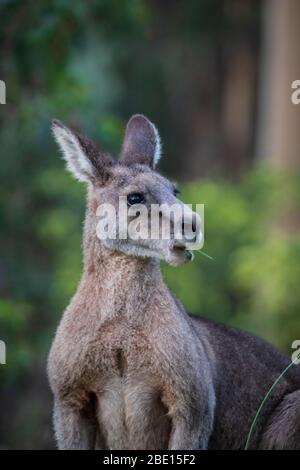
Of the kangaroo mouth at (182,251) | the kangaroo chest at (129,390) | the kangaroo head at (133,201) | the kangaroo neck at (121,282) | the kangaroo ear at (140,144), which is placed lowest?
the kangaroo chest at (129,390)

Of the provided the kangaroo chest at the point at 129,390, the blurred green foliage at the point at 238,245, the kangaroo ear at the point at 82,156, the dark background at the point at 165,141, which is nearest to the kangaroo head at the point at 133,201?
the kangaroo ear at the point at 82,156

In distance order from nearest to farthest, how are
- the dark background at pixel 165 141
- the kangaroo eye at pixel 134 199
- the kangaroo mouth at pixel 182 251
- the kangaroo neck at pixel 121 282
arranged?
the kangaroo mouth at pixel 182 251 → the kangaroo neck at pixel 121 282 → the kangaroo eye at pixel 134 199 → the dark background at pixel 165 141

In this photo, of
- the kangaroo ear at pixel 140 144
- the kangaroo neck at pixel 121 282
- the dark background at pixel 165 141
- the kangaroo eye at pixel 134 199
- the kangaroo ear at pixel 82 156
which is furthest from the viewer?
the dark background at pixel 165 141

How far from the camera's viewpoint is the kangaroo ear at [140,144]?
8.16 metres

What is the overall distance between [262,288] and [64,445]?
10710 mm

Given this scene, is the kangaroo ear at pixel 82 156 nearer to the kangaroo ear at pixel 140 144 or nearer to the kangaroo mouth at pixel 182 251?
the kangaroo ear at pixel 140 144

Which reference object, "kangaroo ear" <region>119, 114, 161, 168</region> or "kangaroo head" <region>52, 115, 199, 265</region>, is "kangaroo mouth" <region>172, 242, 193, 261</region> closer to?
"kangaroo head" <region>52, 115, 199, 265</region>

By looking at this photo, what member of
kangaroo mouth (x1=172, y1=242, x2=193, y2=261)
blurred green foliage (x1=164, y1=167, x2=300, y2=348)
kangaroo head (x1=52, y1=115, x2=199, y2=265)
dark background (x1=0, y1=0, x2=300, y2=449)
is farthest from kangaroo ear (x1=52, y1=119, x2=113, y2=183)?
blurred green foliage (x1=164, y1=167, x2=300, y2=348)

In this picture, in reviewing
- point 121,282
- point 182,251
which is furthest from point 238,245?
point 182,251

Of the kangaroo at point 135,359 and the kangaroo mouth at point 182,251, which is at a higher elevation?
the kangaroo mouth at point 182,251

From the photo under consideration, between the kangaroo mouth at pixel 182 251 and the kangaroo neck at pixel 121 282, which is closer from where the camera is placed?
the kangaroo mouth at pixel 182 251

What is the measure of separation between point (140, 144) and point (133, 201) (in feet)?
2.74

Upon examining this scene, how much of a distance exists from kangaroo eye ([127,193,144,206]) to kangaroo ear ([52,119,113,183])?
0.32m

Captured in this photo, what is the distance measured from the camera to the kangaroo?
7262 millimetres
